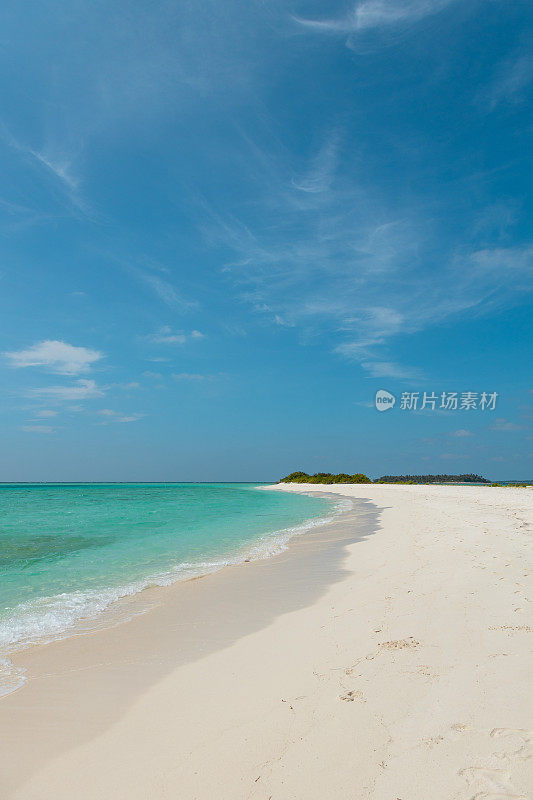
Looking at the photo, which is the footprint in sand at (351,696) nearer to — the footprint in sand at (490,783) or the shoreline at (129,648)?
the footprint in sand at (490,783)

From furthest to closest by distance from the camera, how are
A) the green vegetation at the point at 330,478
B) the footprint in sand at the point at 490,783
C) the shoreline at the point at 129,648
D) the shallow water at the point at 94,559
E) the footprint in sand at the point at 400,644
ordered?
the green vegetation at the point at 330,478
the shallow water at the point at 94,559
the footprint in sand at the point at 400,644
the shoreline at the point at 129,648
the footprint in sand at the point at 490,783

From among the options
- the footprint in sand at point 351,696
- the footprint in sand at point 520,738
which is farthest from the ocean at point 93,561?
the footprint in sand at point 520,738

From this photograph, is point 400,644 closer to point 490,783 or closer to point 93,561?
point 490,783

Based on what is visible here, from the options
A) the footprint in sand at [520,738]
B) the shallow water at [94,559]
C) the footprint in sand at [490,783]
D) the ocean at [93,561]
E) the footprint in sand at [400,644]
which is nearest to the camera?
the footprint in sand at [490,783]

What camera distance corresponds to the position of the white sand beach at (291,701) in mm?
2924

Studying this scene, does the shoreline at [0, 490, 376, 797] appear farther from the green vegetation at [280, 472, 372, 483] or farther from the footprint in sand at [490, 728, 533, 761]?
the green vegetation at [280, 472, 372, 483]

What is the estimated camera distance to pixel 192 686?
14.6 ft

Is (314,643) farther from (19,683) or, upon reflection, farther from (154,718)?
(19,683)

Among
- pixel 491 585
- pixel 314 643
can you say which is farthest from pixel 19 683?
pixel 491 585

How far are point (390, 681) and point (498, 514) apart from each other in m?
16.5

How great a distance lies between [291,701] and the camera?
3928mm

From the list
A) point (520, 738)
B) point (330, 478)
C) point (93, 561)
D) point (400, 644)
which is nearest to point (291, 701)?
point (400, 644)

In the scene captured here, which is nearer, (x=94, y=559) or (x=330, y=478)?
(x=94, y=559)

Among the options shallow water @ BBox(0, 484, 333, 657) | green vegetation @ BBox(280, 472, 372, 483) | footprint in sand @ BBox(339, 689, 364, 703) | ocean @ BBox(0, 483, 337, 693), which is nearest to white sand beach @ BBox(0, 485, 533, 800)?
footprint in sand @ BBox(339, 689, 364, 703)
